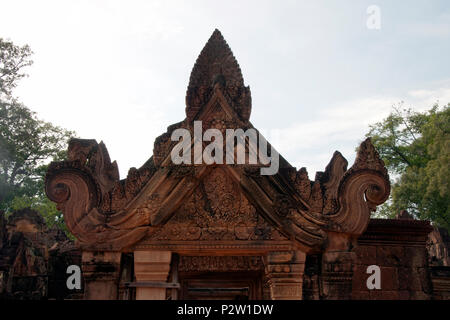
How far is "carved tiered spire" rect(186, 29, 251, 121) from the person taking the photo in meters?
5.79

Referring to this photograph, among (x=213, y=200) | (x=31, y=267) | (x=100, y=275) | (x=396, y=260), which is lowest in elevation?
(x=100, y=275)

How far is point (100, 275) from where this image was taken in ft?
17.4

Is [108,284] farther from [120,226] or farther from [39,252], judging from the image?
[39,252]

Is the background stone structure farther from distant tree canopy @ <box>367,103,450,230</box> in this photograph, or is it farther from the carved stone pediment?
distant tree canopy @ <box>367,103,450,230</box>

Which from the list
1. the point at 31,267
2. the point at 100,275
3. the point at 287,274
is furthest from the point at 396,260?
the point at 31,267

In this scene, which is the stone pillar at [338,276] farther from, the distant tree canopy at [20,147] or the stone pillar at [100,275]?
the distant tree canopy at [20,147]

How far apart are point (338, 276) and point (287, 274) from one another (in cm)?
60

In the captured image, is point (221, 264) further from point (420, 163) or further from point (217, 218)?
point (420, 163)

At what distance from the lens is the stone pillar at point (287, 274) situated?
17.3 feet

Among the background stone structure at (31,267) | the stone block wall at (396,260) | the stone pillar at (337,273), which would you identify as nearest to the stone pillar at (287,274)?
the stone pillar at (337,273)

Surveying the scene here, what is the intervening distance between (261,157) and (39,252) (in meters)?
7.40

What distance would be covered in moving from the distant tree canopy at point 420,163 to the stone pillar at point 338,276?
62.1ft

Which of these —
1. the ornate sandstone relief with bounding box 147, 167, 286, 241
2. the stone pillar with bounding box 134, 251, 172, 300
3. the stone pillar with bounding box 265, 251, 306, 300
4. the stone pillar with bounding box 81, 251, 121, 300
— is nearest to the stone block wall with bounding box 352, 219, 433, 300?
the stone pillar with bounding box 265, 251, 306, 300
